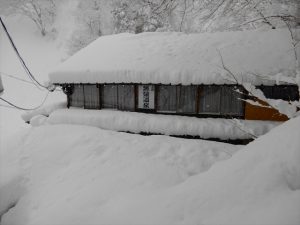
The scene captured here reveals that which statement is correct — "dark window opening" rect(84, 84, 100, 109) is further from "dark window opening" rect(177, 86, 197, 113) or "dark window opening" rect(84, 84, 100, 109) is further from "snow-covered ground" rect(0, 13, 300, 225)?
"dark window opening" rect(177, 86, 197, 113)

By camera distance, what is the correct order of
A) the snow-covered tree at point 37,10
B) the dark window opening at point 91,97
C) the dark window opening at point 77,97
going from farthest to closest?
the snow-covered tree at point 37,10 < the dark window opening at point 77,97 < the dark window opening at point 91,97

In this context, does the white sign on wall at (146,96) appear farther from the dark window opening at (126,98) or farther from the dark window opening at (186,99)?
the dark window opening at (186,99)

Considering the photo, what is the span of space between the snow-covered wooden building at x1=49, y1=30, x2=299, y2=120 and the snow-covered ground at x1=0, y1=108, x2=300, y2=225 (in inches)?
73.5

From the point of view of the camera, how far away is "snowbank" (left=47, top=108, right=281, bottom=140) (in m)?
11.4

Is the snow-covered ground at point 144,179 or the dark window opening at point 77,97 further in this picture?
the dark window opening at point 77,97

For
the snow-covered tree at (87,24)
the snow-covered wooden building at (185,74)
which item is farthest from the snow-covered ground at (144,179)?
the snow-covered tree at (87,24)

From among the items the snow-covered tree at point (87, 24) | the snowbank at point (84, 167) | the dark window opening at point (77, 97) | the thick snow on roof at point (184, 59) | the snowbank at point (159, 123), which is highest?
the snow-covered tree at point (87, 24)

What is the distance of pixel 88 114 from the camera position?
1338 centimetres

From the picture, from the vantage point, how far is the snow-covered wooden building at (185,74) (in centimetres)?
1141

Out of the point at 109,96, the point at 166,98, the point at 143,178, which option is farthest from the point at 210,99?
the point at 143,178

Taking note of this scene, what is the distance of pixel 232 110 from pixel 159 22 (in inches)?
623

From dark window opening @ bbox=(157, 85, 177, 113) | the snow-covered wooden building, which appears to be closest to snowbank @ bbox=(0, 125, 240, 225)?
dark window opening @ bbox=(157, 85, 177, 113)

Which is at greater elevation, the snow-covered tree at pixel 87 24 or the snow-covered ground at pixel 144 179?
the snow-covered tree at pixel 87 24

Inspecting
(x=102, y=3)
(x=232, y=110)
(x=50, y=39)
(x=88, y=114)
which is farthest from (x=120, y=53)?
(x=50, y=39)
